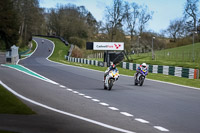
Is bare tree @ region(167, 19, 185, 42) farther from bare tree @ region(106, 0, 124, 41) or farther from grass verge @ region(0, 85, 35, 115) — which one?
grass verge @ region(0, 85, 35, 115)

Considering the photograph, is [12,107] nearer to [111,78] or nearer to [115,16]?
[111,78]

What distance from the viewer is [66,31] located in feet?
418

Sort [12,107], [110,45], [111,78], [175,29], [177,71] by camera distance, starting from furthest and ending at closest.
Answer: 1. [175,29]
2. [110,45]
3. [177,71]
4. [111,78]
5. [12,107]

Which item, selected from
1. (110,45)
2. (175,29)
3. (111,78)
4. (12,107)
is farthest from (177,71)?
(175,29)

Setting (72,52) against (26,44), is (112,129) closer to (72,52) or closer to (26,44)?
(72,52)

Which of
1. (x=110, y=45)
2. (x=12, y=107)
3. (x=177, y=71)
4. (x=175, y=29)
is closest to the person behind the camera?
(x=12, y=107)

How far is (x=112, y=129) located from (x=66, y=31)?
119 m

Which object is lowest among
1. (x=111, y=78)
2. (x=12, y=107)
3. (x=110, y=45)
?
(x=12, y=107)

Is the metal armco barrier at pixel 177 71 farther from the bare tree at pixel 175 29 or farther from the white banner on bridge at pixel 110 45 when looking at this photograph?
the bare tree at pixel 175 29

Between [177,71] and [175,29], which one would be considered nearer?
[177,71]

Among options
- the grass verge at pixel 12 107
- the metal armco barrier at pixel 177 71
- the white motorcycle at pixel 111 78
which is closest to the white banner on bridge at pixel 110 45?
the metal armco barrier at pixel 177 71

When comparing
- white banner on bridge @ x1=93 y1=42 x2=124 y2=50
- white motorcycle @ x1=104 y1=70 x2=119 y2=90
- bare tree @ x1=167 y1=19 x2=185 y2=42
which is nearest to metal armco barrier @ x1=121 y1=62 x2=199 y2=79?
white motorcycle @ x1=104 y1=70 x2=119 y2=90

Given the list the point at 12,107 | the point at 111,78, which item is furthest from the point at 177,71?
the point at 12,107

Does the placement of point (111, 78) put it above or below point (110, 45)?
below
